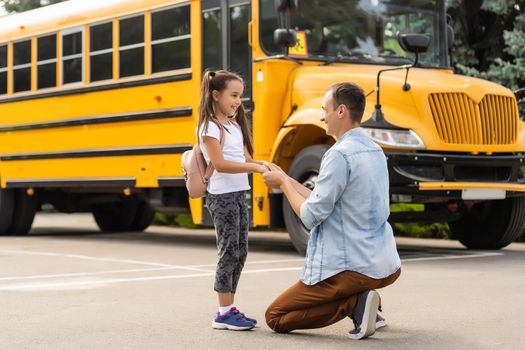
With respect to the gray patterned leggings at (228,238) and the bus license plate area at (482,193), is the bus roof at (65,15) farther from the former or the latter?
the gray patterned leggings at (228,238)

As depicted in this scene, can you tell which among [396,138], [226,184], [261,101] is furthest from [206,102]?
[261,101]

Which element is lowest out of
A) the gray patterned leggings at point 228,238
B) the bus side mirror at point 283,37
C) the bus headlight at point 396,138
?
the gray patterned leggings at point 228,238

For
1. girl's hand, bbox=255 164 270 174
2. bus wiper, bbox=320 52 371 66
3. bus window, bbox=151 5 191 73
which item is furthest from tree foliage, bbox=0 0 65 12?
girl's hand, bbox=255 164 270 174

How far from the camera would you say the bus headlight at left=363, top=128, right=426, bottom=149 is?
383 inches

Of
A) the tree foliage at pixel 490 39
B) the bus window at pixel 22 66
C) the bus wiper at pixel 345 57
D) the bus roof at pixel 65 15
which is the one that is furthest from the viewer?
the tree foliage at pixel 490 39

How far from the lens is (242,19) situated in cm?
1122

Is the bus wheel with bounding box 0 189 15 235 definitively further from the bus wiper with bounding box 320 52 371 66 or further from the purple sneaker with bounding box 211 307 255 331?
the purple sneaker with bounding box 211 307 255 331

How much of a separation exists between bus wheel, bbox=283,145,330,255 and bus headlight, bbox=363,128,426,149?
64cm

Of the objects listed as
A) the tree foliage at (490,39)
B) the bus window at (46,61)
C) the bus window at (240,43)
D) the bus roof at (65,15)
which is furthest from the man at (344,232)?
the tree foliage at (490,39)

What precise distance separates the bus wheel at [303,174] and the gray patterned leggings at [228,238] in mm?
A: 4030

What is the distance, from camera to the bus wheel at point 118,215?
16.3 metres

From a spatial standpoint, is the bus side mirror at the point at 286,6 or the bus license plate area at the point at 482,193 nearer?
the bus license plate area at the point at 482,193

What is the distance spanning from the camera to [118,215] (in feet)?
53.6

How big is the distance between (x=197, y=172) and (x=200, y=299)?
4.69 ft
